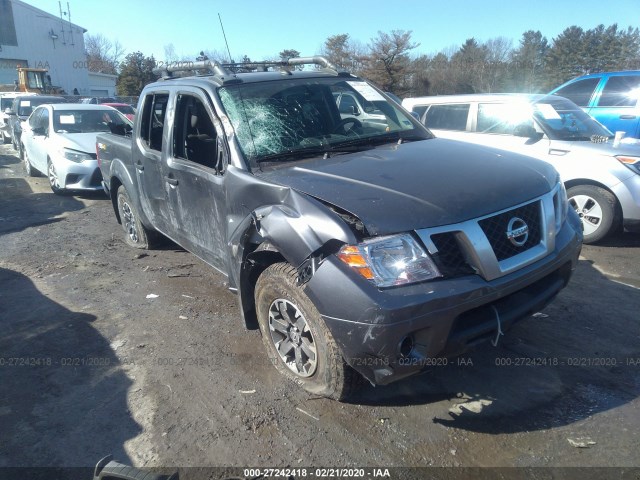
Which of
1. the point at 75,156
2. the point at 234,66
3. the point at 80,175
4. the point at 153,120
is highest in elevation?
the point at 234,66

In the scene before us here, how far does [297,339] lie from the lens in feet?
9.73

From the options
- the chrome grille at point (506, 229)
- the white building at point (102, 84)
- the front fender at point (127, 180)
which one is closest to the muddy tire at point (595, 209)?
the chrome grille at point (506, 229)

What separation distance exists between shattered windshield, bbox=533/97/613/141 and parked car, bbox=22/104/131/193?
651 cm

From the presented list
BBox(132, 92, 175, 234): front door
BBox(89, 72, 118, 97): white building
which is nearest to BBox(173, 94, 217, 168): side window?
BBox(132, 92, 175, 234): front door

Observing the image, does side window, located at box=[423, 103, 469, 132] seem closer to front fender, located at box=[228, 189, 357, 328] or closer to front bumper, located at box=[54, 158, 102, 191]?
front fender, located at box=[228, 189, 357, 328]

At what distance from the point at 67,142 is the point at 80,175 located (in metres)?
0.79

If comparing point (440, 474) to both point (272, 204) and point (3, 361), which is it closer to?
point (272, 204)

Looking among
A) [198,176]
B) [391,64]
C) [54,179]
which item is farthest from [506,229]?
[391,64]

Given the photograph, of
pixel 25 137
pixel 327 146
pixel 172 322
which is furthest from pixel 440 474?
pixel 25 137

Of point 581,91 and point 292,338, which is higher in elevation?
point 581,91

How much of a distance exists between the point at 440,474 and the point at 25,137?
469 inches

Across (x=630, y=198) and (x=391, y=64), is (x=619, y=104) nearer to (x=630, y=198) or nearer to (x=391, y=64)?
(x=630, y=198)

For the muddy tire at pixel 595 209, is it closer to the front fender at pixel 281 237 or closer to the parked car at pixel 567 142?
the parked car at pixel 567 142

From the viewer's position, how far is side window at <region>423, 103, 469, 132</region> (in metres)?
7.07
